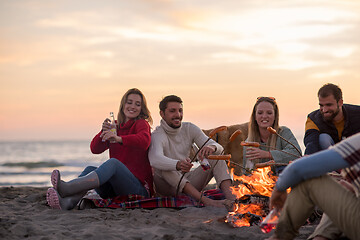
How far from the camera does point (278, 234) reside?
2703 millimetres

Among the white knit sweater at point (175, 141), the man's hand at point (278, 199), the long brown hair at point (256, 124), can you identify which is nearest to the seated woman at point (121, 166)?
the white knit sweater at point (175, 141)

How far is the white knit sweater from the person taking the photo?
526 cm

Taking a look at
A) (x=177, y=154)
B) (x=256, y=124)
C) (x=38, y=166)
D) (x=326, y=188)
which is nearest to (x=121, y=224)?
(x=177, y=154)

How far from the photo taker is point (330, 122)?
4.69 m

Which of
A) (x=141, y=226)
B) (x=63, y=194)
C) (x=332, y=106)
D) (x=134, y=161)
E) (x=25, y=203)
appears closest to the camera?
(x=141, y=226)

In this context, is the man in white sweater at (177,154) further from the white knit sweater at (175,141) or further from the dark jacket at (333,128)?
the dark jacket at (333,128)

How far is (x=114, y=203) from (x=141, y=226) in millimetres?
1206

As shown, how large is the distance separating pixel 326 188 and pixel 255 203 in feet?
5.10

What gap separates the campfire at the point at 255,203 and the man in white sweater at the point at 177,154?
101 cm

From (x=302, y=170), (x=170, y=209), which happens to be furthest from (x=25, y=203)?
(x=302, y=170)

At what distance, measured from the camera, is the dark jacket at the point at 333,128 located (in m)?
4.62

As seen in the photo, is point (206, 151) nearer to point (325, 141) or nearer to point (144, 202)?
point (144, 202)

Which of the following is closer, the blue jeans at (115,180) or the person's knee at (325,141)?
the person's knee at (325,141)

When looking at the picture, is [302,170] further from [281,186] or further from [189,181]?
[189,181]
